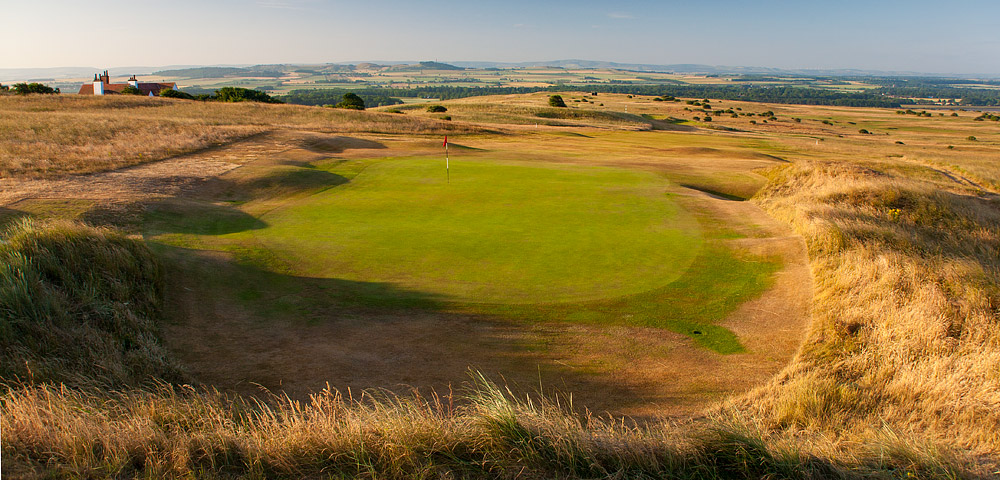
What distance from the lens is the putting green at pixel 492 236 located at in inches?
395

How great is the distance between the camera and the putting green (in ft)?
32.9

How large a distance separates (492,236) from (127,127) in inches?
1032

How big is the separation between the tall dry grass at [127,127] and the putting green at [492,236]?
371 inches

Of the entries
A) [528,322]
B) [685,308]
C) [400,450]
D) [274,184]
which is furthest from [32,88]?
[400,450]

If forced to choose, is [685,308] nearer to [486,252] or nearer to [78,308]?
[486,252]

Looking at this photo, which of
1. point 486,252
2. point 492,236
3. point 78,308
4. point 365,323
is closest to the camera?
point 78,308

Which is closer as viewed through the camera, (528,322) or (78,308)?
(78,308)

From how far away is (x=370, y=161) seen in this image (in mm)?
24047

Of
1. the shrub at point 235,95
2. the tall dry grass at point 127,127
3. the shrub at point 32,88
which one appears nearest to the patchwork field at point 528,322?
the tall dry grass at point 127,127

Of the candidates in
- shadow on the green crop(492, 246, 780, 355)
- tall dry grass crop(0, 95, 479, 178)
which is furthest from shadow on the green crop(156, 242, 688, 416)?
tall dry grass crop(0, 95, 479, 178)

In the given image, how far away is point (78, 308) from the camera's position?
702 cm

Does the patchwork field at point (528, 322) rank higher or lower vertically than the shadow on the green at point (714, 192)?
lower

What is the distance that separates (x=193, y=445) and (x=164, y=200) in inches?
516

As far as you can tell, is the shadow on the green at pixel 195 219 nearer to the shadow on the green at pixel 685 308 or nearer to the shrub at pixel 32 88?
the shadow on the green at pixel 685 308
